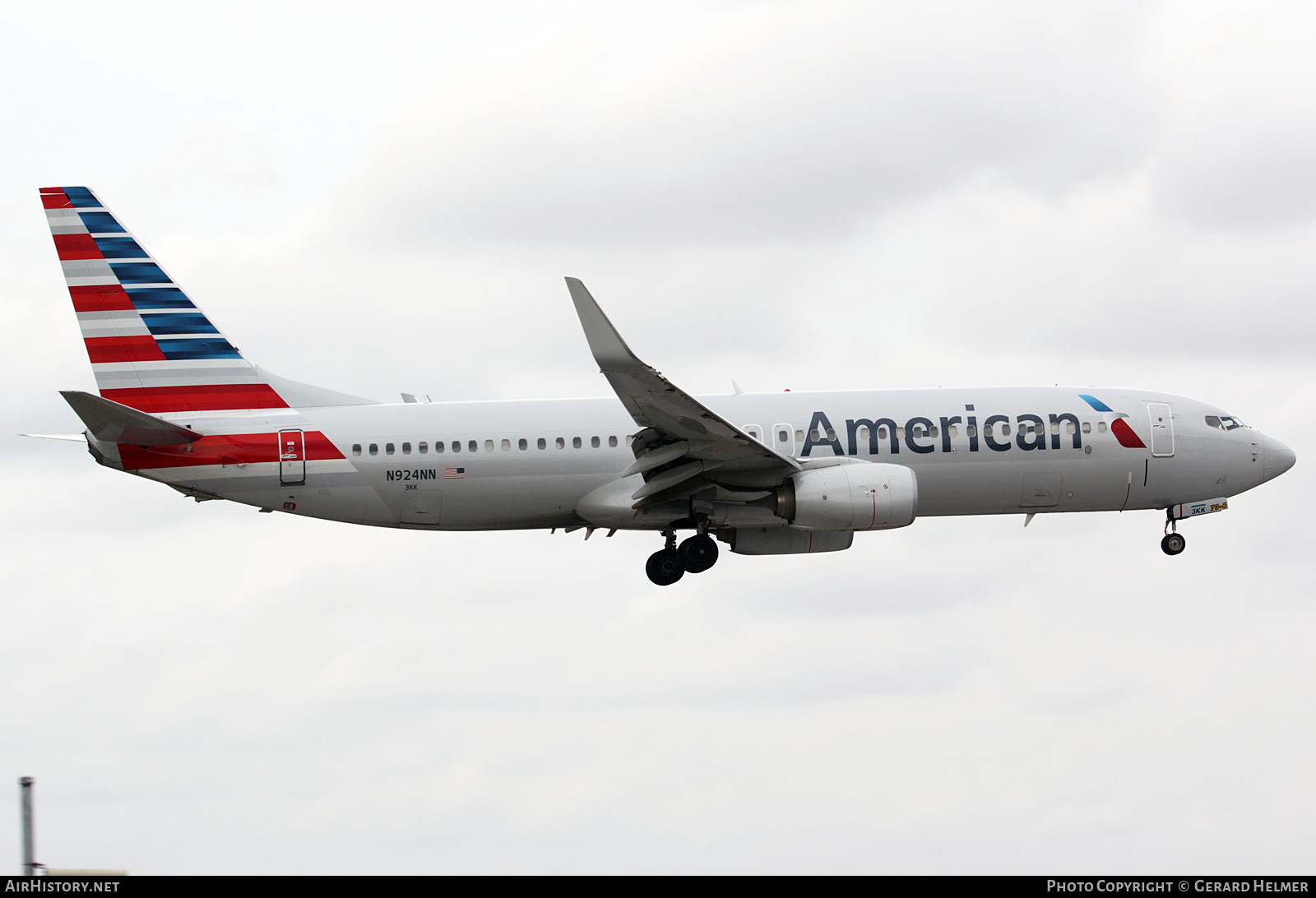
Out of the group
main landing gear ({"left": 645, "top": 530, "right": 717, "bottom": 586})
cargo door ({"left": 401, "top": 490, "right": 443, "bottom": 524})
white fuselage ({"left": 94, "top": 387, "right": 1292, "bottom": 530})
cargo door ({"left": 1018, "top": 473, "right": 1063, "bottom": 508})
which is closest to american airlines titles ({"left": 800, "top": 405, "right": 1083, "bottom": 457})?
white fuselage ({"left": 94, "top": 387, "right": 1292, "bottom": 530})

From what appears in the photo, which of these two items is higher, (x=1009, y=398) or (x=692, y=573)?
(x=1009, y=398)

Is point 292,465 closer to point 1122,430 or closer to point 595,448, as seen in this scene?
point 595,448

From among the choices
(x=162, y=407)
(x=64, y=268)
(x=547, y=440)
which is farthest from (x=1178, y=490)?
(x=64, y=268)

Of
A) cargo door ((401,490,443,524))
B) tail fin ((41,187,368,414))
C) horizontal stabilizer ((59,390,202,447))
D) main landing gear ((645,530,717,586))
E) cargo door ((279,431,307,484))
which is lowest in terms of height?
main landing gear ((645,530,717,586))

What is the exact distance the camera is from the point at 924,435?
43.8 m

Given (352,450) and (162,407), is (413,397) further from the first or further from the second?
(162,407)

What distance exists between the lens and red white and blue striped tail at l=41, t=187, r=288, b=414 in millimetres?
43906

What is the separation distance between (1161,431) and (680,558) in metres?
14.0

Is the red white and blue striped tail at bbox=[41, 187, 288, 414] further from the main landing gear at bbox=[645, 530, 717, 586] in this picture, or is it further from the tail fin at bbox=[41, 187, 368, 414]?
the main landing gear at bbox=[645, 530, 717, 586]

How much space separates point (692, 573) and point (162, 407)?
49.3ft

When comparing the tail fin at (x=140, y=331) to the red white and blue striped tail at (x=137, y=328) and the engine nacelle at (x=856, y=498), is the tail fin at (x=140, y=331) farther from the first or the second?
the engine nacelle at (x=856, y=498)

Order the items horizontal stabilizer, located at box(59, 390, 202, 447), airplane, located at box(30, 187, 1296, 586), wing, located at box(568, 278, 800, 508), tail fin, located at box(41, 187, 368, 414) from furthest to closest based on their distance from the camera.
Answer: tail fin, located at box(41, 187, 368, 414) → airplane, located at box(30, 187, 1296, 586) → horizontal stabilizer, located at box(59, 390, 202, 447) → wing, located at box(568, 278, 800, 508)

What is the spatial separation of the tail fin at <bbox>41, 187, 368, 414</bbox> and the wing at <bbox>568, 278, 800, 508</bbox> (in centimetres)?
860
